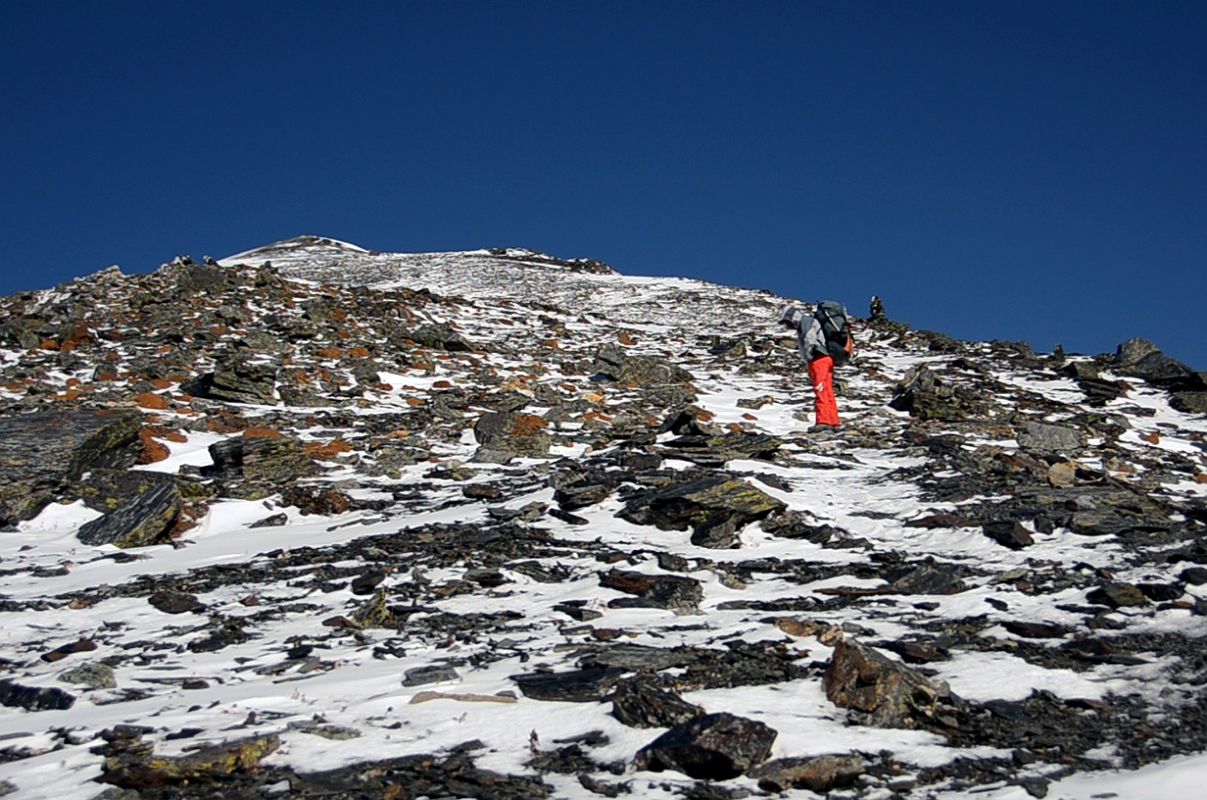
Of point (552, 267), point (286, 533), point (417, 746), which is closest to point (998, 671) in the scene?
point (417, 746)

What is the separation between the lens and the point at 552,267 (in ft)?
149

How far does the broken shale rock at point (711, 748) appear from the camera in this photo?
13.6 ft

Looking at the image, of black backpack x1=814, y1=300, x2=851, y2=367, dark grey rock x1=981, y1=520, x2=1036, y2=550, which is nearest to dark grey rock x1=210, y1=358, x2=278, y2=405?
black backpack x1=814, y1=300, x2=851, y2=367

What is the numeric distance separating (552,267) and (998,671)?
135 feet

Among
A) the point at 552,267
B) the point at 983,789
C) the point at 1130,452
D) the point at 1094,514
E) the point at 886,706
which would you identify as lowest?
Result: the point at 983,789

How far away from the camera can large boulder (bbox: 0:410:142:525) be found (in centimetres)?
1051

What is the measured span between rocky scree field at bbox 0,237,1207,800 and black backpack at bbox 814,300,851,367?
119 centimetres

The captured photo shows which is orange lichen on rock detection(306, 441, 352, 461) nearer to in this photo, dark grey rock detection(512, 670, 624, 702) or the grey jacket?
the grey jacket

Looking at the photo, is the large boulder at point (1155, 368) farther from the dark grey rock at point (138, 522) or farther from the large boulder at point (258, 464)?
the dark grey rock at point (138, 522)

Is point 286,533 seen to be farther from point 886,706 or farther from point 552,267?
point 552,267

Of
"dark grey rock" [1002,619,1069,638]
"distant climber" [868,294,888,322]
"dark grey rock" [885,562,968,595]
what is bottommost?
"dark grey rock" [1002,619,1069,638]

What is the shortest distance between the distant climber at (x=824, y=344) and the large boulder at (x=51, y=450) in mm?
9110

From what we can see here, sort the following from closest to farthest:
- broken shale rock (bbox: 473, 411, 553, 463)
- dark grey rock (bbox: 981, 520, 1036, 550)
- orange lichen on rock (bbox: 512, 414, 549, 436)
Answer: dark grey rock (bbox: 981, 520, 1036, 550)
broken shale rock (bbox: 473, 411, 553, 463)
orange lichen on rock (bbox: 512, 414, 549, 436)

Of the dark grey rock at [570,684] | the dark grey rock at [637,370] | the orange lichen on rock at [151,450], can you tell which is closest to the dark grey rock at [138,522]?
the orange lichen on rock at [151,450]
